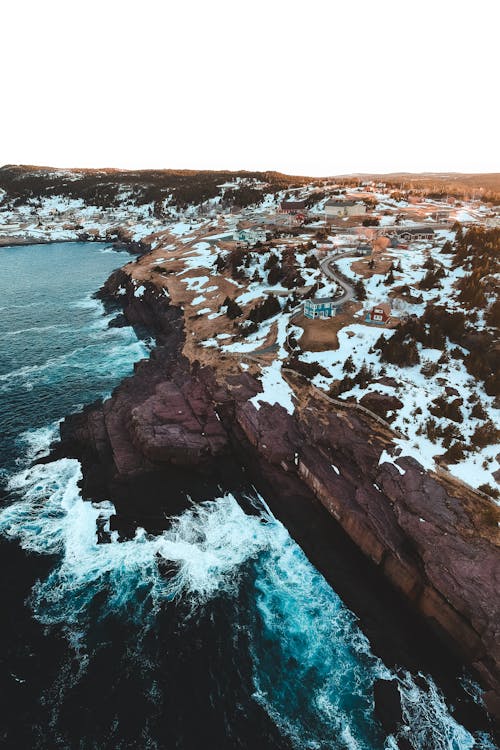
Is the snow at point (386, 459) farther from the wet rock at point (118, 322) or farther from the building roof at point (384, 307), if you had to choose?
the wet rock at point (118, 322)

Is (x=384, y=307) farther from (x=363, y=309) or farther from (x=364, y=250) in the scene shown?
(x=364, y=250)

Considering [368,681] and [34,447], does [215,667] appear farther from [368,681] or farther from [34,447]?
[34,447]

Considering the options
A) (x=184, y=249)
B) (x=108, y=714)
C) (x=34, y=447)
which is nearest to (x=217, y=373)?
(x=34, y=447)

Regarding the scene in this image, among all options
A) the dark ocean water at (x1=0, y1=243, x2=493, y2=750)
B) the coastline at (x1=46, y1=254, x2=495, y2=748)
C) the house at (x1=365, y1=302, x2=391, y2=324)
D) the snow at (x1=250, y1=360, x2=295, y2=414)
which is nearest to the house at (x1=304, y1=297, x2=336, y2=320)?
the house at (x1=365, y1=302, x2=391, y2=324)

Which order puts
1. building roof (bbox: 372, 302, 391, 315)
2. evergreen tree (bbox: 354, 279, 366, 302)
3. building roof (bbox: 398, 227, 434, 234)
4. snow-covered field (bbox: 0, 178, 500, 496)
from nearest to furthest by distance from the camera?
snow-covered field (bbox: 0, 178, 500, 496), building roof (bbox: 372, 302, 391, 315), evergreen tree (bbox: 354, 279, 366, 302), building roof (bbox: 398, 227, 434, 234)

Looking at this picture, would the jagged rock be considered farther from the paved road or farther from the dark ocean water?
the paved road
